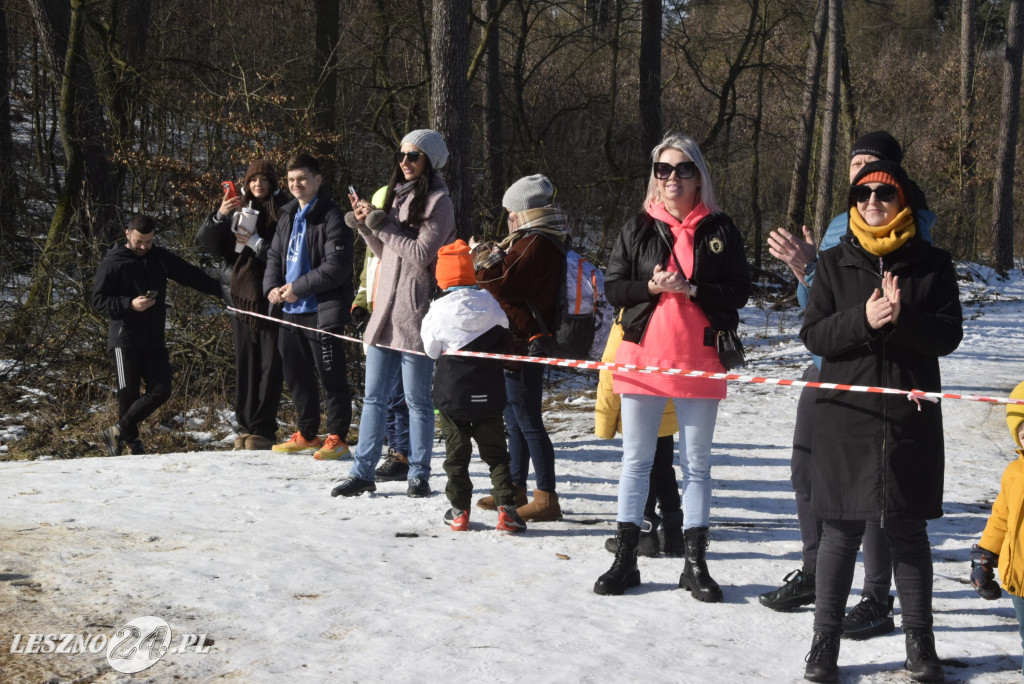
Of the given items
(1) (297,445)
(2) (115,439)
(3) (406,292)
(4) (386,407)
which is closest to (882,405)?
(3) (406,292)

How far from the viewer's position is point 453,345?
5293mm

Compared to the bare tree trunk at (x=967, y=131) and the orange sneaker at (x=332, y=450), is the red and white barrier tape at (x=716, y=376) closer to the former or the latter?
the orange sneaker at (x=332, y=450)

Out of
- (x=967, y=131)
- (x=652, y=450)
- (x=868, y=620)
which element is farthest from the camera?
(x=967, y=131)

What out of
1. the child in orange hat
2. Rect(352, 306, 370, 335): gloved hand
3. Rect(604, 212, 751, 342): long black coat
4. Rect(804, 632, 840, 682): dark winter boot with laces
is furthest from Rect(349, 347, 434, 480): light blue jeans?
Rect(804, 632, 840, 682): dark winter boot with laces

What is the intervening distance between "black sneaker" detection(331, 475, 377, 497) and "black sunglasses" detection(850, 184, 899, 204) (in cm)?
358

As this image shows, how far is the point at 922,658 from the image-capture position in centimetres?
366

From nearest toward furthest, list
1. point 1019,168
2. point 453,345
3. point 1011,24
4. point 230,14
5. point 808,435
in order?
point 808,435 < point 453,345 < point 230,14 < point 1011,24 < point 1019,168

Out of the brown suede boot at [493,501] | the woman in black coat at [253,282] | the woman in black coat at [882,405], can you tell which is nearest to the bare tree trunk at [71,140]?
the woman in black coat at [253,282]

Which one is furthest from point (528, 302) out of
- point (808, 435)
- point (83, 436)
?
point (83, 436)

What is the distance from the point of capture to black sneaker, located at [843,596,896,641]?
162 inches

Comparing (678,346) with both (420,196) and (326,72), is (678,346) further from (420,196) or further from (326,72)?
(326,72)

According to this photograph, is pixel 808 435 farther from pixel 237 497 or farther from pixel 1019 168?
pixel 1019 168

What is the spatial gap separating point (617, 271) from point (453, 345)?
3.58 ft

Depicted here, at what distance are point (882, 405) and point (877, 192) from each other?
783 millimetres
